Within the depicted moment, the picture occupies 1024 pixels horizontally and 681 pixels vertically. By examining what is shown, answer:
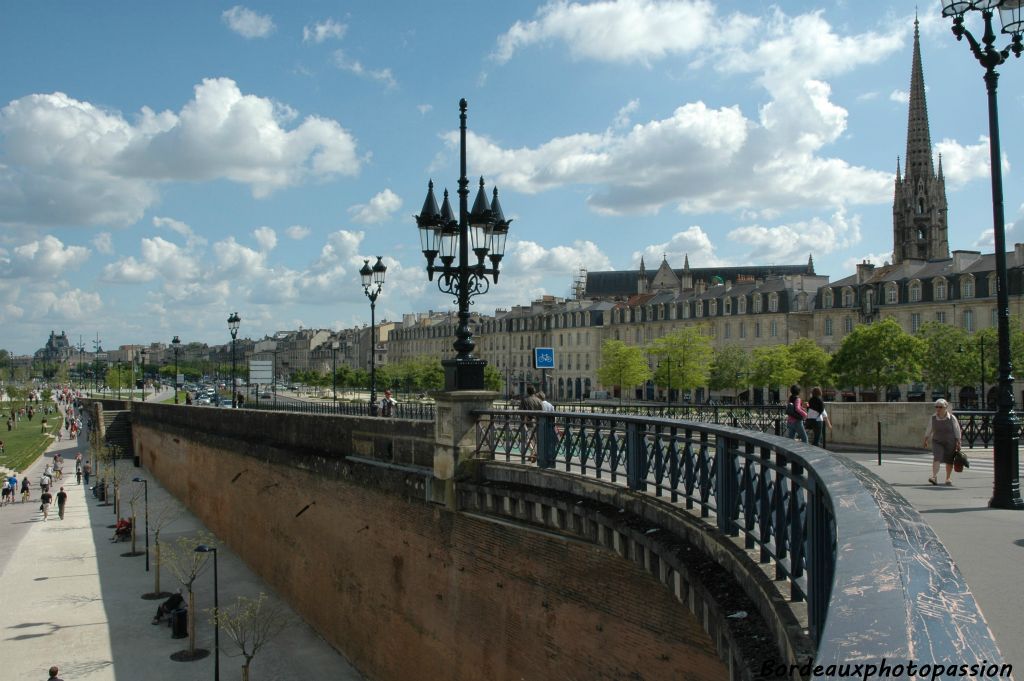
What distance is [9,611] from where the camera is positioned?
24.3m

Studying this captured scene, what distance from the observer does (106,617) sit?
23500mm

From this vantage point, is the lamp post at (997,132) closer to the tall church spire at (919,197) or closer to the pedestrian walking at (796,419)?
the pedestrian walking at (796,419)

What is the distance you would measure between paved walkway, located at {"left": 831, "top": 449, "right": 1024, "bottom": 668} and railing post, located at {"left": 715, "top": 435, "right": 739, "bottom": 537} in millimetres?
1397

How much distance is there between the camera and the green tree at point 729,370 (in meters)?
62.5

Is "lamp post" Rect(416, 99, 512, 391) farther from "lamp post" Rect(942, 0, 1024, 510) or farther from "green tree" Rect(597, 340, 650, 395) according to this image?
"green tree" Rect(597, 340, 650, 395)

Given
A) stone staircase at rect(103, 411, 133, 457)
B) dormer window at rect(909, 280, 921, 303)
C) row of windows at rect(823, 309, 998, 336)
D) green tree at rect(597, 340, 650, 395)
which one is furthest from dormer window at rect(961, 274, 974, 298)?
stone staircase at rect(103, 411, 133, 457)

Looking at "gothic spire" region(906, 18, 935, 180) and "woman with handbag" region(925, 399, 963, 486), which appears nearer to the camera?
"woman with handbag" region(925, 399, 963, 486)

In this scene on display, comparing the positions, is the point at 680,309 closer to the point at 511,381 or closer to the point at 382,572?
the point at 511,381

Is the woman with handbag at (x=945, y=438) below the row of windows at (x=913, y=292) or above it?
below

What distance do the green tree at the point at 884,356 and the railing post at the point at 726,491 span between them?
47.5 metres

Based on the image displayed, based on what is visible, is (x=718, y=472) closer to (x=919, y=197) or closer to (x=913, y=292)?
(x=913, y=292)

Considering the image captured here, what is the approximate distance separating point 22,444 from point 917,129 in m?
102

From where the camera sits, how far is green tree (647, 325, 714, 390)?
59594 millimetres

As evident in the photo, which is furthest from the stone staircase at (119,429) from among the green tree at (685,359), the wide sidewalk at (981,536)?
the wide sidewalk at (981,536)
